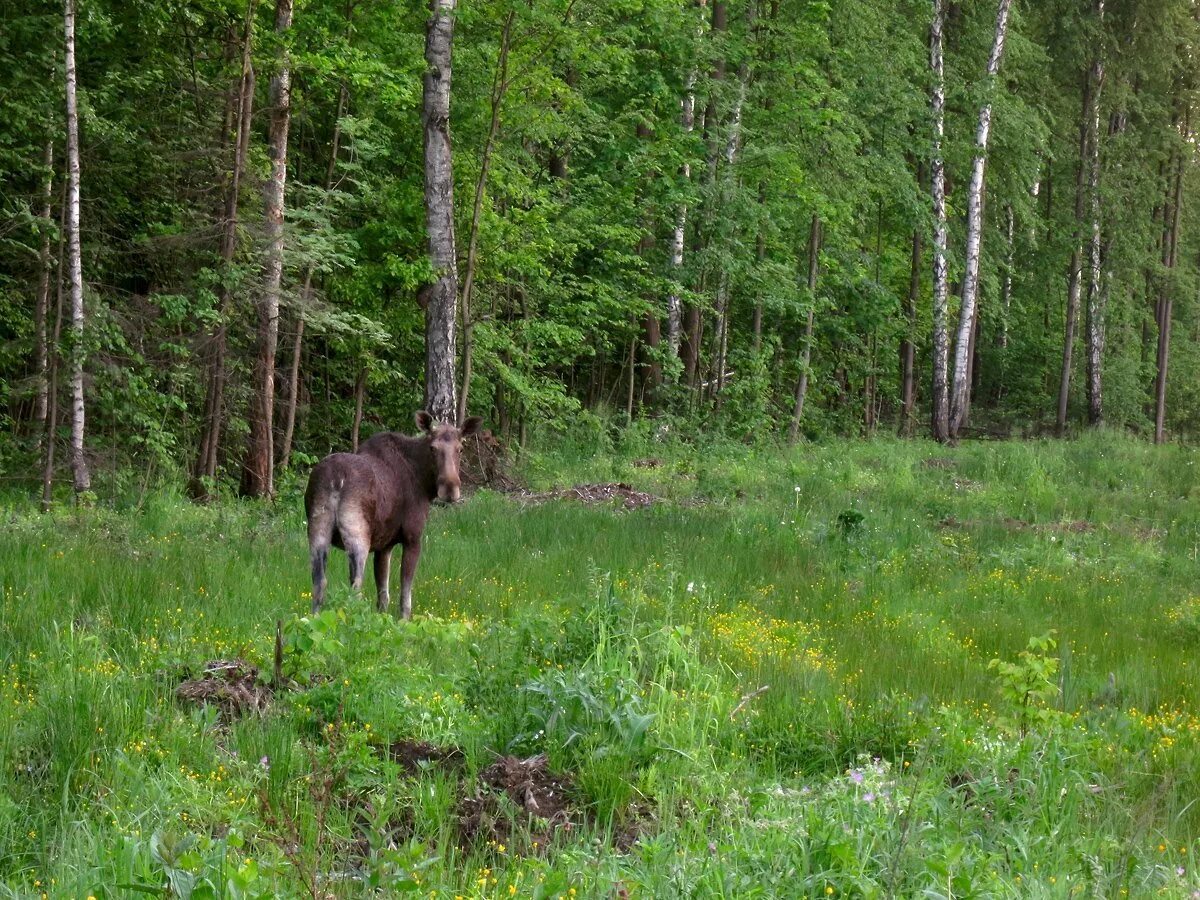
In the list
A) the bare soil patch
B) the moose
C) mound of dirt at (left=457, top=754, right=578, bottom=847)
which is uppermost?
the moose

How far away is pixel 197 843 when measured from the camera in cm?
380

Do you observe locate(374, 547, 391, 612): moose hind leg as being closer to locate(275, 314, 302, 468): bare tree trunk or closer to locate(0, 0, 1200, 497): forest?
locate(0, 0, 1200, 497): forest

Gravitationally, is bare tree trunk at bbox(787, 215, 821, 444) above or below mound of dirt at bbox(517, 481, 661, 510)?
above

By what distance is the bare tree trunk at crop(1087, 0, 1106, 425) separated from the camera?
34125 mm

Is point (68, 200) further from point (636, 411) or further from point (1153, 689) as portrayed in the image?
point (636, 411)

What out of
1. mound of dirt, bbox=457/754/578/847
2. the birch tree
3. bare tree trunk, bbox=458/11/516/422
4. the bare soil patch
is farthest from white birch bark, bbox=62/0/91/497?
the birch tree

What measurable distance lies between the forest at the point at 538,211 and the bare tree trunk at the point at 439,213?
4 cm

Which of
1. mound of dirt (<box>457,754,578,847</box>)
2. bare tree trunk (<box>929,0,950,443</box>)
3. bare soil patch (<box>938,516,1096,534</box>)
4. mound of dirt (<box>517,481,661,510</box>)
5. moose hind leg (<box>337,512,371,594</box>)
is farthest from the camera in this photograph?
bare tree trunk (<box>929,0,950,443</box>)

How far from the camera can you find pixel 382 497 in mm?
8344

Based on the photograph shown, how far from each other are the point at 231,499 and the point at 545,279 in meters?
9.89

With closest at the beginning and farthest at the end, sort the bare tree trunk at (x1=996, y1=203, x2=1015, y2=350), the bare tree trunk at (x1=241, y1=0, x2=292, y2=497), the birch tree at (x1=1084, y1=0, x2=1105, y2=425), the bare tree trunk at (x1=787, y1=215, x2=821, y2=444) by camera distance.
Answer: the bare tree trunk at (x1=241, y1=0, x2=292, y2=497)
the bare tree trunk at (x1=787, y1=215, x2=821, y2=444)
the birch tree at (x1=1084, y1=0, x2=1105, y2=425)
the bare tree trunk at (x1=996, y1=203, x2=1015, y2=350)

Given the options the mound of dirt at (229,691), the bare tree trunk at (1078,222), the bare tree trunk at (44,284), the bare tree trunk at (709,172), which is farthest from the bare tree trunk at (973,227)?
the mound of dirt at (229,691)

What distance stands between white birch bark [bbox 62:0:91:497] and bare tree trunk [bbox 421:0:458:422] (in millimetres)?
4376

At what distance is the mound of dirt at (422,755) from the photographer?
5227 mm
